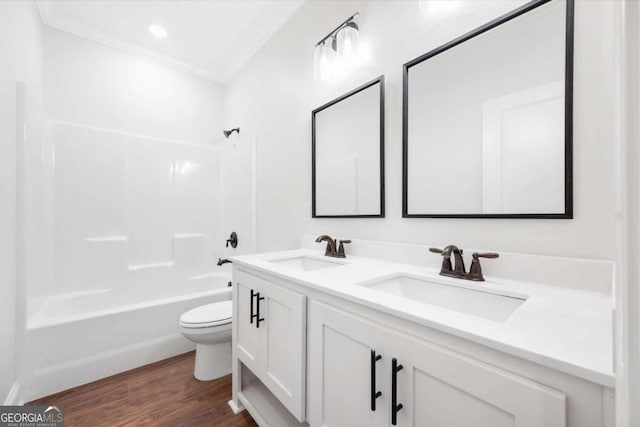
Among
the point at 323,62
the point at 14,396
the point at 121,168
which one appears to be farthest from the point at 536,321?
the point at 121,168

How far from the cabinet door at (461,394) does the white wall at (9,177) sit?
1.95m

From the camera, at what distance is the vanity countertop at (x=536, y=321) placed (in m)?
0.47

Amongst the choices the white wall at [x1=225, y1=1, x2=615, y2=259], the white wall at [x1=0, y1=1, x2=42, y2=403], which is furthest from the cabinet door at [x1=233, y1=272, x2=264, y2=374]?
the white wall at [x1=0, y1=1, x2=42, y2=403]

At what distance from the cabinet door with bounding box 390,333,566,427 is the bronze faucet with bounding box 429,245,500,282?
0.45 meters

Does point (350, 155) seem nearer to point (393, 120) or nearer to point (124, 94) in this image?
point (393, 120)

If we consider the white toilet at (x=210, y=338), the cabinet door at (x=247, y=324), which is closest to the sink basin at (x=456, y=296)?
the cabinet door at (x=247, y=324)

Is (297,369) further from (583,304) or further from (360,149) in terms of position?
(360,149)

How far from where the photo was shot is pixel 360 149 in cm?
158

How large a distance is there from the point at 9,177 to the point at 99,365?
129 centimetres

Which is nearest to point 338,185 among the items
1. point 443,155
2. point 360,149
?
point 360,149

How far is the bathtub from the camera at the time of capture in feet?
5.55

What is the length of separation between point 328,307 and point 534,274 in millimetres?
720

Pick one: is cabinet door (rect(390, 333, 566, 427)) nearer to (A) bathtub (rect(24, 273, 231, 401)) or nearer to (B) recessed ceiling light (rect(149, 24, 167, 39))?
(A) bathtub (rect(24, 273, 231, 401))

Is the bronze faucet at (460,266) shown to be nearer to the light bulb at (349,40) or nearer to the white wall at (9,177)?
the light bulb at (349,40)
